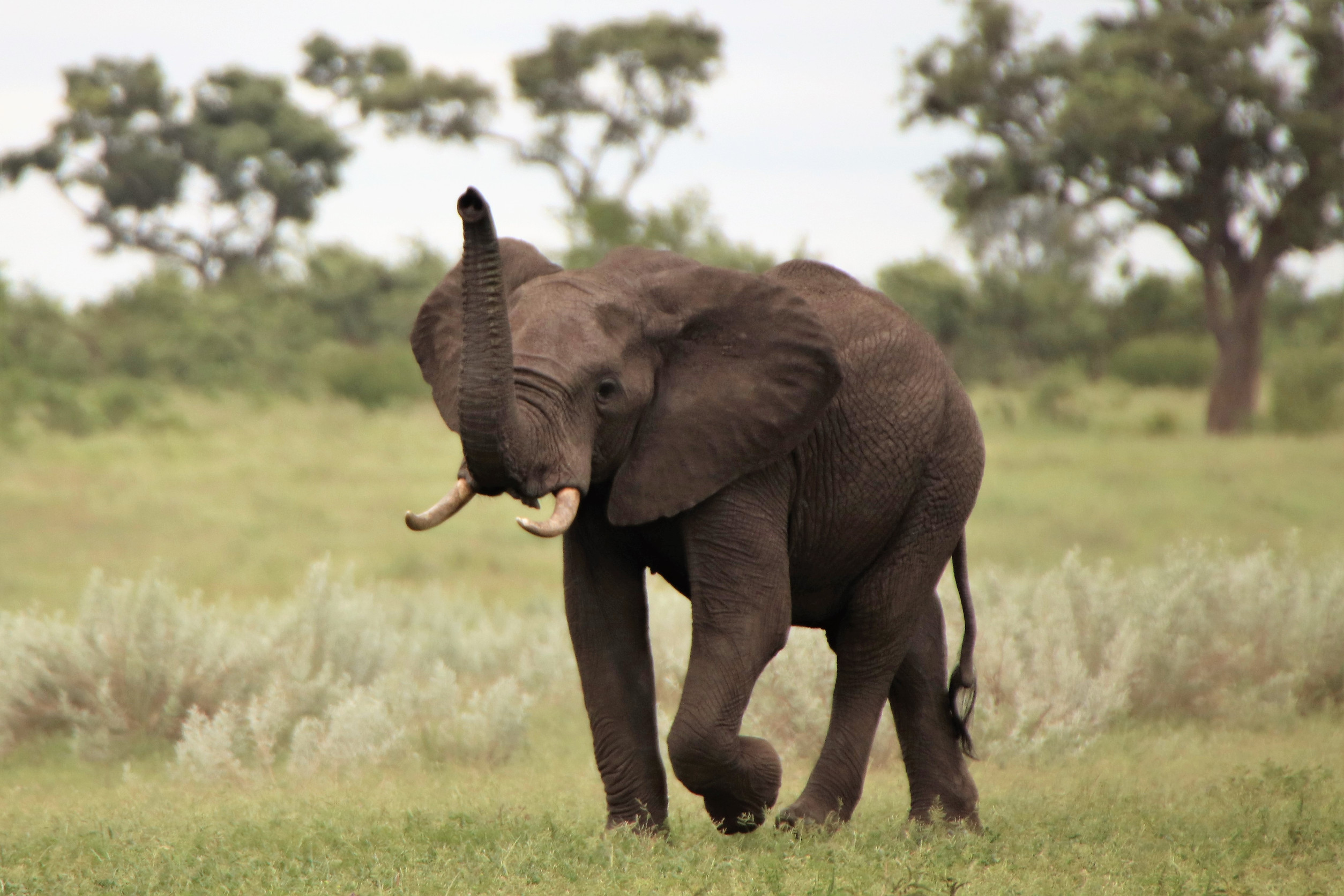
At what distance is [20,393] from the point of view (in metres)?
26.8

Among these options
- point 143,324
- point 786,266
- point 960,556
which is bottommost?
point 960,556

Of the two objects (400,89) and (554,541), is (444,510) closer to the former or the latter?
(554,541)

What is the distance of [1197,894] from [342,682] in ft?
18.5

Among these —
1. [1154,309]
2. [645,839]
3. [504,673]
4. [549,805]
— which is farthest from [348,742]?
[1154,309]

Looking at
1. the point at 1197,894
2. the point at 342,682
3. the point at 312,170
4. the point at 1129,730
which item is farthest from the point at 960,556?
the point at 312,170

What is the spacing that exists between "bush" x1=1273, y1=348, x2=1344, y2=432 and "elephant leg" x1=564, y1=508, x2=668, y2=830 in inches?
1004

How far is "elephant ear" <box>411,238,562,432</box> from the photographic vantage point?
5.75 m

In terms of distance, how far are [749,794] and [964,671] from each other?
1.20 meters

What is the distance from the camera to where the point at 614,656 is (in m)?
5.81

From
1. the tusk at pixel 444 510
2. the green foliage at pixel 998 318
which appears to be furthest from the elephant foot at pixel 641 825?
the green foliage at pixel 998 318

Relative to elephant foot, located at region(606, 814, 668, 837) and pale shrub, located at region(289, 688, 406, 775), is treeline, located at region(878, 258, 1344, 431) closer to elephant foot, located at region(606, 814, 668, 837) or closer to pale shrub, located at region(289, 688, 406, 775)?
pale shrub, located at region(289, 688, 406, 775)

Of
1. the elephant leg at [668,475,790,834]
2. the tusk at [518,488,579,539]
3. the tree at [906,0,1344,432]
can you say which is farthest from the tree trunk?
the tusk at [518,488,579,539]

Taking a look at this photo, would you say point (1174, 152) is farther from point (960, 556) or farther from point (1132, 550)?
point (960, 556)

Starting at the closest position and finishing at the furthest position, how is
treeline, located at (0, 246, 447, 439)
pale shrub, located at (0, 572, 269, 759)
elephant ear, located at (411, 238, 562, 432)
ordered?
1. elephant ear, located at (411, 238, 562, 432)
2. pale shrub, located at (0, 572, 269, 759)
3. treeline, located at (0, 246, 447, 439)
